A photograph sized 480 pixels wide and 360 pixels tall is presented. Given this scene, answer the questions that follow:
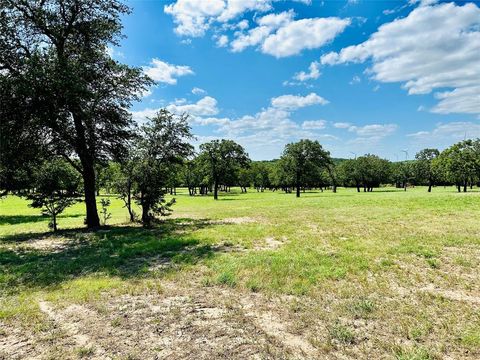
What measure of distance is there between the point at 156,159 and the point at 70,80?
7719 millimetres

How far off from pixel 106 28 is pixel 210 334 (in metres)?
18.0

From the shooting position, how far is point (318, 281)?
25.6 feet

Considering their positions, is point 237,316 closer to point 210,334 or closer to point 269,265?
point 210,334

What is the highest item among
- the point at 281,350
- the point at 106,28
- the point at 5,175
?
the point at 106,28

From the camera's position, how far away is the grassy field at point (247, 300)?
192 inches

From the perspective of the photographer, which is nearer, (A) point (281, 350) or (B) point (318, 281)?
(A) point (281, 350)

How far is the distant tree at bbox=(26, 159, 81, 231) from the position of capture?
56.0 ft

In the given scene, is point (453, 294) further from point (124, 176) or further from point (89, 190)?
point (89, 190)

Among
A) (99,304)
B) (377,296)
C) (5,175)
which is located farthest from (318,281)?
(5,175)

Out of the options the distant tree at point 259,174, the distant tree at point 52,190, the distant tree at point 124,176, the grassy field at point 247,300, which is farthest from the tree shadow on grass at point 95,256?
the distant tree at point 259,174

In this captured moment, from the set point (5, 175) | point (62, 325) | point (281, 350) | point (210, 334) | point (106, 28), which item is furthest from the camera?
→ point (5, 175)

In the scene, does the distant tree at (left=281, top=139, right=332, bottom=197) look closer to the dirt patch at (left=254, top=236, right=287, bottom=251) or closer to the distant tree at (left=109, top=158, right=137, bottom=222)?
the distant tree at (left=109, top=158, right=137, bottom=222)

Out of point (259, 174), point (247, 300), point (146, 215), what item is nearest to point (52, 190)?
point (146, 215)

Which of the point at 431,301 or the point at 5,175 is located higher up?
the point at 5,175
